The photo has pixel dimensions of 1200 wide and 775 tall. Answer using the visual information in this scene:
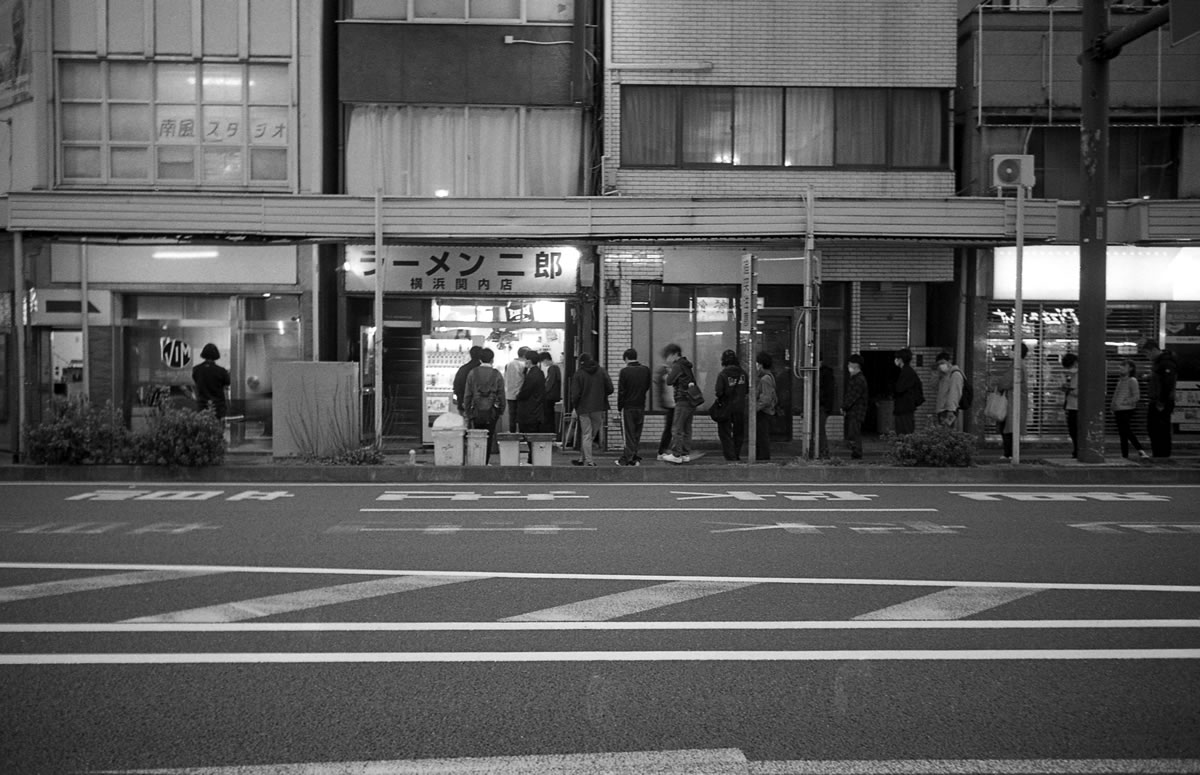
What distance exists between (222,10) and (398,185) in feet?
15.5

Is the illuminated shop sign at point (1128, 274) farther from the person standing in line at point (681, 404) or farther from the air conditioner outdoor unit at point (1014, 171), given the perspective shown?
the person standing in line at point (681, 404)

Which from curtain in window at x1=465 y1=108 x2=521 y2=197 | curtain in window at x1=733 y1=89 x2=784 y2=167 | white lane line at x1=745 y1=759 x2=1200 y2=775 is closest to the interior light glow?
curtain in window at x1=465 y1=108 x2=521 y2=197

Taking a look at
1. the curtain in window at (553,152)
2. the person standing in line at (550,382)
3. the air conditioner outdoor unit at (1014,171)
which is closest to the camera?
the air conditioner outdoor unit at (1014,171)

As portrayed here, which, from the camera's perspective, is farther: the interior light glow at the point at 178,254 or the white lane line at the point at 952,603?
the interior light glow at the point at 178,254

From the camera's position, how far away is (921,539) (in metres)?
10.4

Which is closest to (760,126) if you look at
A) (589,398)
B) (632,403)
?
(632,403)

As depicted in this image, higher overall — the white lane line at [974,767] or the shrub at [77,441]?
the shrub at [77,441]

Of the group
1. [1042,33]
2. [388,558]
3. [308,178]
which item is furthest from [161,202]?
[1042,33]

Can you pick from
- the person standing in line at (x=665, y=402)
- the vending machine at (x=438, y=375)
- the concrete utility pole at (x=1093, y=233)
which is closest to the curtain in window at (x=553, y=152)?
the vending machine at (x=438, y=375)

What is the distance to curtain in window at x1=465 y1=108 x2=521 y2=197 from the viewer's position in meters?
21.2

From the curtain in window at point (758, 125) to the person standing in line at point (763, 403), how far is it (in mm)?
4859

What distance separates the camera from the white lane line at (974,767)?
4.52m

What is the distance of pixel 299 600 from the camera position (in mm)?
7562

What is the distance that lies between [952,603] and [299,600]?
464cm
